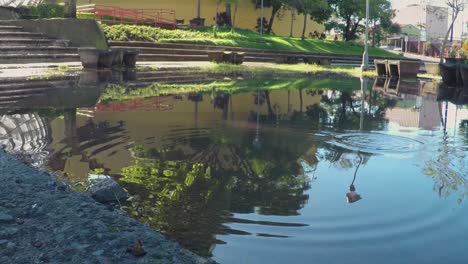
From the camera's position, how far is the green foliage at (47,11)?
33594 mm

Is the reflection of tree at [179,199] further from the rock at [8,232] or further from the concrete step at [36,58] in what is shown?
the concrete step at [36,58]

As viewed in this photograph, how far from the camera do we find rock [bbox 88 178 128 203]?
559cm

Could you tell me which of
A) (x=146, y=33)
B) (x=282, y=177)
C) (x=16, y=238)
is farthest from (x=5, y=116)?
(x=146, y=33)

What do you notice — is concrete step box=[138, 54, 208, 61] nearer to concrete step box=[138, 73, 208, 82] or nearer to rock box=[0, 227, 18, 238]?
concrete step box=[138, 73, 208, 82]

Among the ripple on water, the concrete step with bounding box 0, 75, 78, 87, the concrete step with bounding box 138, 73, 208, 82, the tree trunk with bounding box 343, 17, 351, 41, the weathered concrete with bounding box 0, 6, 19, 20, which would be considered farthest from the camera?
the tree trunk with bounding box 343, 17, 351, 41

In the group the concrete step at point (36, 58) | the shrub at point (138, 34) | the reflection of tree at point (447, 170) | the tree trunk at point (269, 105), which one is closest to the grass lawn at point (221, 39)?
the shrub at point (138, 34)

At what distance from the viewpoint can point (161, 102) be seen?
13773 millimetres

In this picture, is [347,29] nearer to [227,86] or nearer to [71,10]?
[71,10]

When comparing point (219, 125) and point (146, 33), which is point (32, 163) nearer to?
point (219, 125)

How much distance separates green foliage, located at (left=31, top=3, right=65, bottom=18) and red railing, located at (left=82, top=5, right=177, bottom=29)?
9.19 feet

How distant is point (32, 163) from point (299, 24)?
5073 cm

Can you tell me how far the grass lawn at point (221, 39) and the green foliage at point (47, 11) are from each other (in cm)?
418

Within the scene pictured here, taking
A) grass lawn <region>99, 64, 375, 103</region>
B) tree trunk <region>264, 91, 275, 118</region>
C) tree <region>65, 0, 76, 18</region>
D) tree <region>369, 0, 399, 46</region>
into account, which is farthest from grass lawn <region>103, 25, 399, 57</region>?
tree trunk <region>264, 91, 275, 118</region>

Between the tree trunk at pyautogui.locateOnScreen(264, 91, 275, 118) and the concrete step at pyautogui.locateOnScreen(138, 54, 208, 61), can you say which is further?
the concrete step at pyautogui.locateOnScreen(138, 54, 208, 61)
